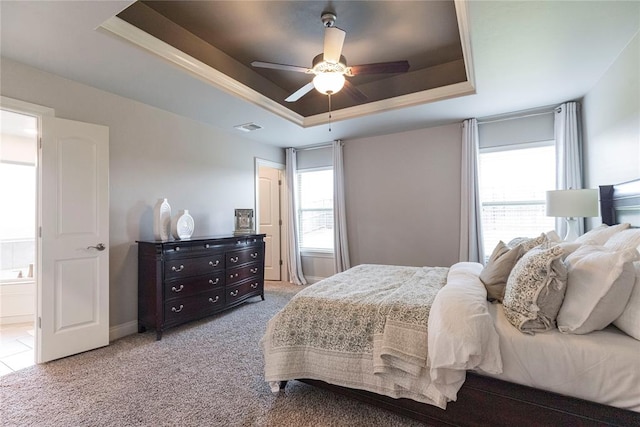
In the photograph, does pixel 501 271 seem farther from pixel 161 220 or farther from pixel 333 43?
pixel 161 220

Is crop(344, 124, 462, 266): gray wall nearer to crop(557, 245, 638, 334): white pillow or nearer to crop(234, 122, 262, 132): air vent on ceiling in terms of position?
crop(234, 122, 262, 132): air vent on ceiling

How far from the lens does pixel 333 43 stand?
2363 millimetres

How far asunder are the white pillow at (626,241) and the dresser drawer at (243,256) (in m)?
3.67

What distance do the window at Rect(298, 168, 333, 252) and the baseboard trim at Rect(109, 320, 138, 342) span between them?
3041 mm

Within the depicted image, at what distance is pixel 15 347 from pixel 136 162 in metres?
2.18

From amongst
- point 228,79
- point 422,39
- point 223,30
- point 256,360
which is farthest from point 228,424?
point 422,39

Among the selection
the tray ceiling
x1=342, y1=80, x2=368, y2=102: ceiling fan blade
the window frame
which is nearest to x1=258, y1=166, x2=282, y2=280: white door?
the window frame

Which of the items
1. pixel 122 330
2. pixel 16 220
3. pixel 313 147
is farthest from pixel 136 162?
pixel 16 220

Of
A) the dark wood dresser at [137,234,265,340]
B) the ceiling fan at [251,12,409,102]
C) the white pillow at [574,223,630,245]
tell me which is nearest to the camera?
the white pillow at [574,223,630,245]

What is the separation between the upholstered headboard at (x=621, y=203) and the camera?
2197mm

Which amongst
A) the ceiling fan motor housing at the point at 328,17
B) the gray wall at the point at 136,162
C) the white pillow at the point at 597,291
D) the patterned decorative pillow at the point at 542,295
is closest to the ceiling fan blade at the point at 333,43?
the ceiling fan motor housing at the point at 328,17

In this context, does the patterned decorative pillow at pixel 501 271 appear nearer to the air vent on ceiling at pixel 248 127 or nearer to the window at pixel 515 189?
the window at pixel 515 189

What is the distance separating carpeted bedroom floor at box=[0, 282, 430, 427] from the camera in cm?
183

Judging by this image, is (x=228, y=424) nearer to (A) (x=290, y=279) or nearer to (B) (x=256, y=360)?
(B) (x=256, y=360)
